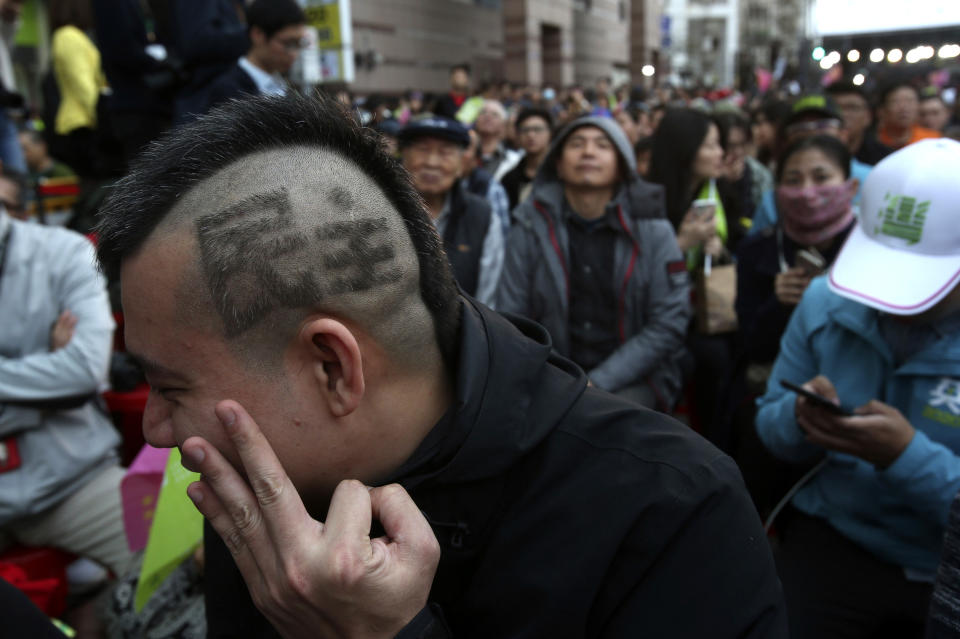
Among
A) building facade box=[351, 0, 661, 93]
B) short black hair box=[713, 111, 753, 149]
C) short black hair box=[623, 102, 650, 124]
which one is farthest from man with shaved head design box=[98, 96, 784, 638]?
building facade box=[351, 0, 661, 93]

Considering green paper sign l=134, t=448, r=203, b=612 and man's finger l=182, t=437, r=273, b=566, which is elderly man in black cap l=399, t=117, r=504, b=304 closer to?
green paper sign l=134, t=448, r=203, b=612

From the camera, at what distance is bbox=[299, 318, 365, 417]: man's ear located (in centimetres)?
111

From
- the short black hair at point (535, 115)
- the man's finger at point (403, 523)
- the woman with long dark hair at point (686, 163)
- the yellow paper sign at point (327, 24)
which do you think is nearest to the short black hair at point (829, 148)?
the woman with long dark hair at point (686, 163)

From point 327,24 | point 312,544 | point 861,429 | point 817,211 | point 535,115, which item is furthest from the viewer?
point 535,115

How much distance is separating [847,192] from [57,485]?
3849 millimetres

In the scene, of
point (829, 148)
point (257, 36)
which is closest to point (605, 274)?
point (829, 148)

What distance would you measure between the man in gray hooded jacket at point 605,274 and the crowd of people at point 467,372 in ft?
0.06

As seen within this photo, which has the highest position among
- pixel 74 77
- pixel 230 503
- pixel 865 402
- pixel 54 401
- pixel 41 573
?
pixel 74 77

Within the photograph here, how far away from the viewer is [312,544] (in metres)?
1.02

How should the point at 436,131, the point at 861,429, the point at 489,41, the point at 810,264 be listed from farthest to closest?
the point at 489,41, the point at 436,131, the point at 810,264, the point at 861,429

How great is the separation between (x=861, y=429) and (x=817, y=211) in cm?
185

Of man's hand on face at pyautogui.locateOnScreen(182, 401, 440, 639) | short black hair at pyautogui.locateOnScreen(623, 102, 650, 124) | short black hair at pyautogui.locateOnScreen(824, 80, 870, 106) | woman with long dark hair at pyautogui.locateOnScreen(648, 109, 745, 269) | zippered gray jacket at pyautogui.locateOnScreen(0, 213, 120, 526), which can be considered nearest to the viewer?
man's hand on face at pyautogui.locateOnScreen(182, 401, 440, 639)

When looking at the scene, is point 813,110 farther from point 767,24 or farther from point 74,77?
point 767,24

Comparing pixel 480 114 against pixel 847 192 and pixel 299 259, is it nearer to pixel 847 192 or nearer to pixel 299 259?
pixel 847 192
